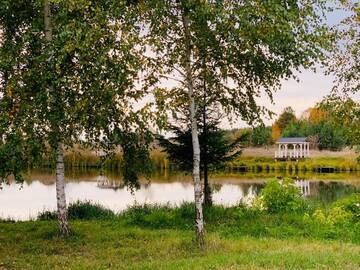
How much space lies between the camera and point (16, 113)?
1444cm

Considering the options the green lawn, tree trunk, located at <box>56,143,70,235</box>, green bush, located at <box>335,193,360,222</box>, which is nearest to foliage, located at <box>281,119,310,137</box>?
green bush, located at <box>335,193,360,222</box>

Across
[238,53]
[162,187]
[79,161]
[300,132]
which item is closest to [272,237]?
[238,53]

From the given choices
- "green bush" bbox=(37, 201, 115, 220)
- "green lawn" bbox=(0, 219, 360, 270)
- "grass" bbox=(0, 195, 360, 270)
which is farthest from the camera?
"green bush" bbox=(37, 201, 115, 220)

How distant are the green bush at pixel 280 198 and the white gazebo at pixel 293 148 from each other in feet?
218

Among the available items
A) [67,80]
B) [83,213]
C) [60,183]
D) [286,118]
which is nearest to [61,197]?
[60,183]

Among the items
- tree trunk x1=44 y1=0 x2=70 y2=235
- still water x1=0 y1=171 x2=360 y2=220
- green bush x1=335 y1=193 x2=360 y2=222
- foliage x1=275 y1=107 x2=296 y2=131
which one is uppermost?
foliage x1=275 y1=107 x2=296 y2=131

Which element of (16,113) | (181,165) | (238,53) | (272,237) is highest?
(238,53)

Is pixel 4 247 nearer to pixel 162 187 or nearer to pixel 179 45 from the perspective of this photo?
pixel 179 45

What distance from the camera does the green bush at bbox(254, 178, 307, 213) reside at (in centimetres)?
2116

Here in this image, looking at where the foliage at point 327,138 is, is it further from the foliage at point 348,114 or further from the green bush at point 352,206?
the green bush at point 352,206

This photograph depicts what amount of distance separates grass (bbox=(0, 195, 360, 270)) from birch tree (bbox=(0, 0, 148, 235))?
2564 millimetres

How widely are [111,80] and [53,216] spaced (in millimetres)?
11092

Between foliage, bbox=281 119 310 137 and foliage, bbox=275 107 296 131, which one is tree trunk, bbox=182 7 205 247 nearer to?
foliage, bbox=281 119 310 137

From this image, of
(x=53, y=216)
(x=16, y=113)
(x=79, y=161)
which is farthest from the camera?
(x=79, y=161)
